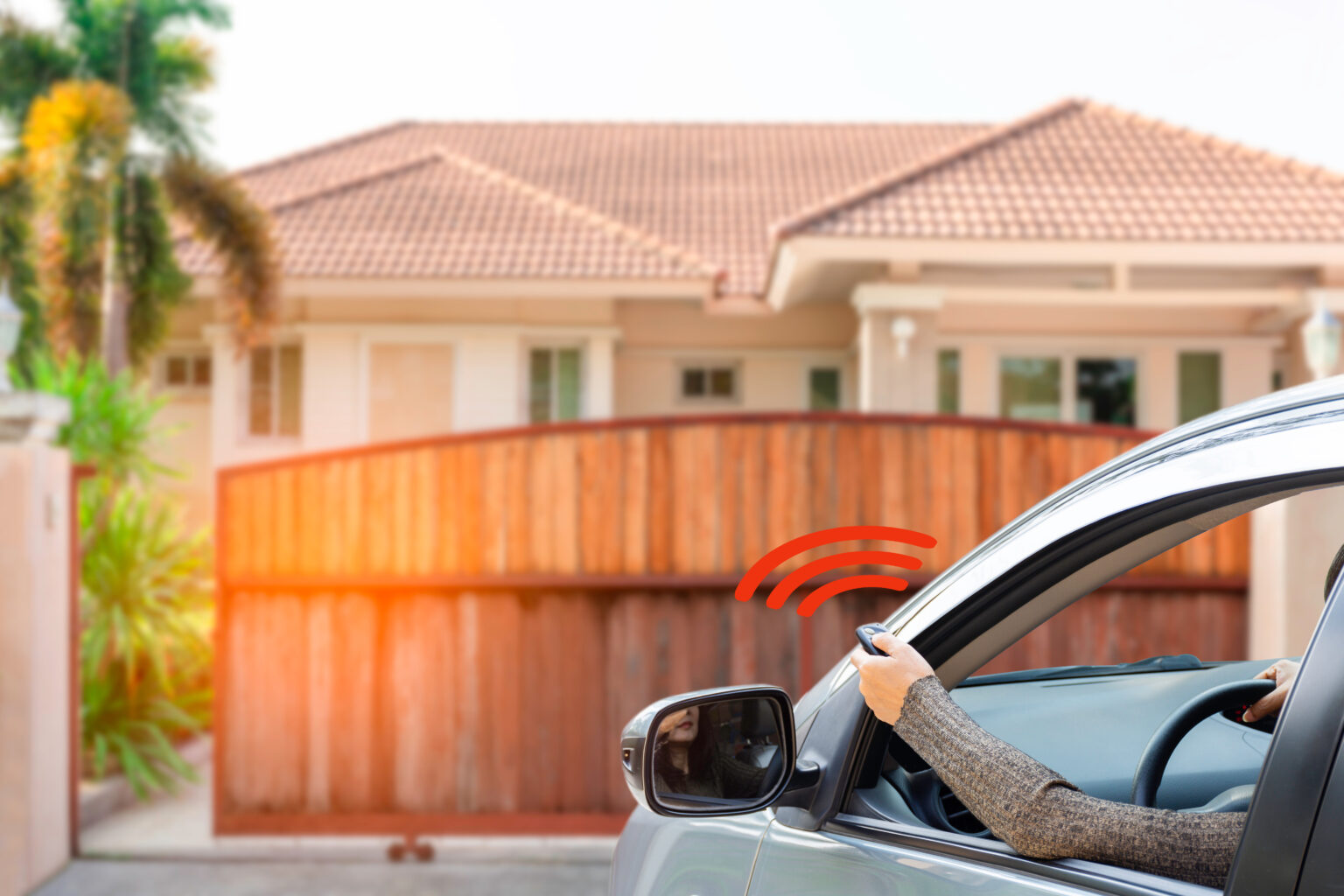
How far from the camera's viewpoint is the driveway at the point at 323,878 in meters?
5.07

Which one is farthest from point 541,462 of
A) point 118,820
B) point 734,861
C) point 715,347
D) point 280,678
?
point 715,347

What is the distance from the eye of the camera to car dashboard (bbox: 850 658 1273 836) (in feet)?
4.73

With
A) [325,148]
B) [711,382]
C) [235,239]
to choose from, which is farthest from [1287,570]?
[325,148]

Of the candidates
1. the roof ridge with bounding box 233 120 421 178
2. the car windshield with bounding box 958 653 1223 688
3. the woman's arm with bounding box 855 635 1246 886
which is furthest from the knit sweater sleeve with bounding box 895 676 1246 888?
the roof ridge with bounding box 233 120 421 178

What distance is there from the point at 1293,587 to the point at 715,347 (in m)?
7.66

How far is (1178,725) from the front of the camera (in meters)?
1.39

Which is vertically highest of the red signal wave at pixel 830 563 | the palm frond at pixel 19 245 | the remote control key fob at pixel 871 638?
the palm frond at pixel 19 245

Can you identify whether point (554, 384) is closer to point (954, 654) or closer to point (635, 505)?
point (635, 505)

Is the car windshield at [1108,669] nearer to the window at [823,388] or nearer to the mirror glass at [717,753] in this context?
the mirror glass at [717,753]

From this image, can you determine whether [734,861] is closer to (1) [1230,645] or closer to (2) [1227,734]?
(2) [1227,734]

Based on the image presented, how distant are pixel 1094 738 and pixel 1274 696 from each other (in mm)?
268

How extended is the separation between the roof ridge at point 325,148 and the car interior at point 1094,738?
13982 mm

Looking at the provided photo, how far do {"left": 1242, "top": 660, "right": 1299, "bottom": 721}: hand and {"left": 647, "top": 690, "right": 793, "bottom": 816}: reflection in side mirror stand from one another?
0.62 metres

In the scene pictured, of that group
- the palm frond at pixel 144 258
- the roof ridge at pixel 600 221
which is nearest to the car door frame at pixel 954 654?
the roof ridge at pixel 600 221
